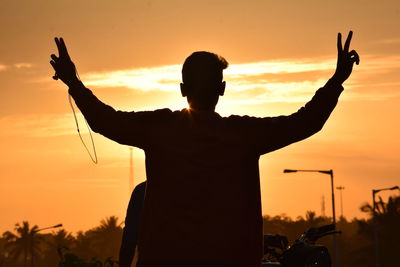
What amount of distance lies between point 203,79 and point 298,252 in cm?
183

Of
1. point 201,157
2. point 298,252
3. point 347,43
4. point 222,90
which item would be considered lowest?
point 298,252

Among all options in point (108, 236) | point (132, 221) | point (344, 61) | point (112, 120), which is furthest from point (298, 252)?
point (108, 236)

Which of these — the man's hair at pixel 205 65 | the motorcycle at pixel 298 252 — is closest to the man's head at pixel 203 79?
the man's hair at pixel 205 65

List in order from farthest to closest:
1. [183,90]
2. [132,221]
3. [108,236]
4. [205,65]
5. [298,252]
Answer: [108,236]
[298,252]
[132,221]
[183,90]
[205,65]

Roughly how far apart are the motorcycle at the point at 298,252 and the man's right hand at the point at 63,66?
184cm

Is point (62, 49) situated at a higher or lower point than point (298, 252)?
higher

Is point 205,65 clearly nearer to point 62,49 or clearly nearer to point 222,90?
Result: point 222,90

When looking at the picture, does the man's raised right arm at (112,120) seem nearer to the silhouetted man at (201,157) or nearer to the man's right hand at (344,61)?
the silhouetted man at (201,157)

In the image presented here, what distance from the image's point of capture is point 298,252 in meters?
6.51

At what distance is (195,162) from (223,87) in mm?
423

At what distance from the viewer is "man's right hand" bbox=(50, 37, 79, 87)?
509 centimetres

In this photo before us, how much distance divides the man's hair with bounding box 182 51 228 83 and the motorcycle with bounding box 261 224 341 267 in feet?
5.38

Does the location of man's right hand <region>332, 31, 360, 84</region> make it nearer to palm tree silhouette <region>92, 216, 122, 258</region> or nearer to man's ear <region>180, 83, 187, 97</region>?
man's ear <region>180, 83, 187, 97</region>

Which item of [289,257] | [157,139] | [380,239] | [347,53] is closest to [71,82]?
[157,139]
